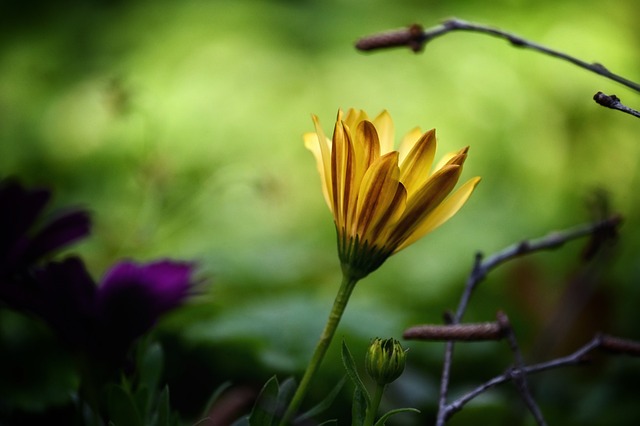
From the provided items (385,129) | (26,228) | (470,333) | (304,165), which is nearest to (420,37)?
(385,129)

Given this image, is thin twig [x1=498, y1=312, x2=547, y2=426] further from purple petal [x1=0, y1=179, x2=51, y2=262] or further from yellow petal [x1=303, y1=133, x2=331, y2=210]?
purple petal [x1=0, y1=179, x2=51, y2=262]

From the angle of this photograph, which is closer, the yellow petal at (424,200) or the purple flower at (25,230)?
the yellow petal at (424,200)

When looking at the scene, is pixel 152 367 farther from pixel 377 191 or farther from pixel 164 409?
pixel 377 191

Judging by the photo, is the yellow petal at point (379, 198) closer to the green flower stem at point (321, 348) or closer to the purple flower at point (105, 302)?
the green flower stem at point (321, 348)

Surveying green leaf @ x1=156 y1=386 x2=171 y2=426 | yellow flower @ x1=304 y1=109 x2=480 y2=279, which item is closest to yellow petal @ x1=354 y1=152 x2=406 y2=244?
yellow flower @ x1=304 y1=109 x2=480 y2=279

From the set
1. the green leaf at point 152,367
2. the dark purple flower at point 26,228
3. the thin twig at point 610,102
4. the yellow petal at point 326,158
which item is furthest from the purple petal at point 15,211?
the thin twig at point 610,102
